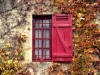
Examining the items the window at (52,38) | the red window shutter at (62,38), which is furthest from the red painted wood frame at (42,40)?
the red window shutter at (62,38)

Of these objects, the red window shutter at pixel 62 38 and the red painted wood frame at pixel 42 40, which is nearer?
the red window shutter at pixel 62 38

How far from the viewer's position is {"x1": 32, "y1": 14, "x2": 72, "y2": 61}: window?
1141cm

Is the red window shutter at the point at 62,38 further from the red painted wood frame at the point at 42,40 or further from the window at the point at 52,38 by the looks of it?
the red painted wood frame at the point at 42,40

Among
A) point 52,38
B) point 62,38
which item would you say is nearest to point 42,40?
point 52,38

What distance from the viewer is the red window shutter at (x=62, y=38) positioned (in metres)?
11.4

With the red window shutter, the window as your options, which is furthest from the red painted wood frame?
the red window shutter

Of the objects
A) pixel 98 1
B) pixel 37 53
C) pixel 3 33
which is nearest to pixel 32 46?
pixel 37 53

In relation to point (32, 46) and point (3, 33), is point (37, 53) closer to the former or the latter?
point (32, 46)

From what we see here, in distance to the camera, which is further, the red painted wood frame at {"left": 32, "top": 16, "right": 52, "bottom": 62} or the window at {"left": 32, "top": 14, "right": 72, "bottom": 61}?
the red painted wood frame at {"left": 32, "top": 16, "right": 52, "bottom": 62}

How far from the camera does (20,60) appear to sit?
37.8 ft

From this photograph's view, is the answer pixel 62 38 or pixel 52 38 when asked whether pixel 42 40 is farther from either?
pixel 62 38

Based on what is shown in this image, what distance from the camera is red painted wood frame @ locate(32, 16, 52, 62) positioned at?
11697mm

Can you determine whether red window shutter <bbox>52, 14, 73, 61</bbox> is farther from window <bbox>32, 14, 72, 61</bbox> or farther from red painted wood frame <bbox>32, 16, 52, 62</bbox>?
red painted wood frame <bbox>32, 16, 52, 62</bbox>

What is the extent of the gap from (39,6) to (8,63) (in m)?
2.04
